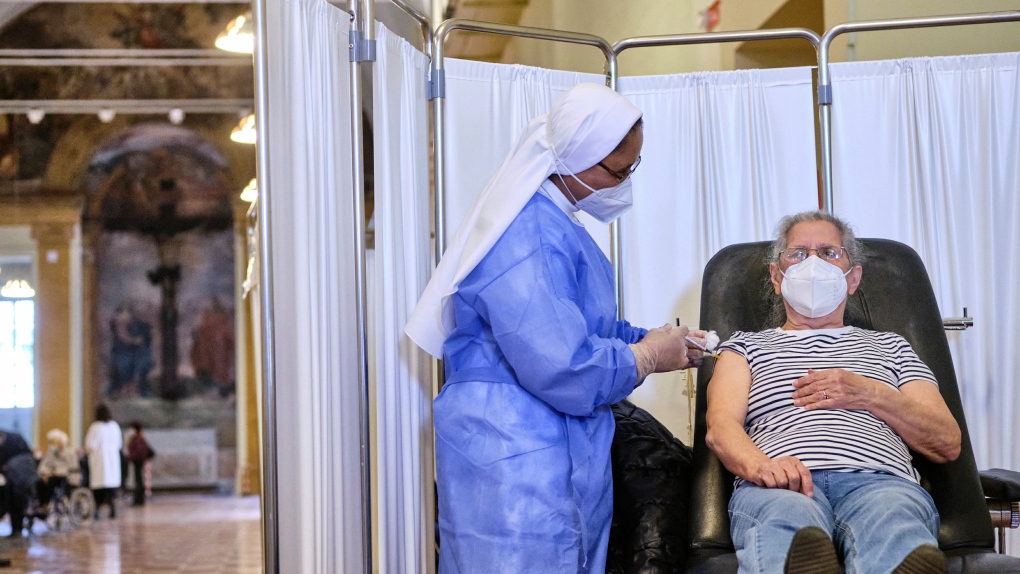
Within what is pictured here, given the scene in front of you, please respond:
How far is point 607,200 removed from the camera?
241 centimetres

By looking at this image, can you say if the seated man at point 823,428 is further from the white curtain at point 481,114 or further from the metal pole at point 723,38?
the white curtain at point 481,114

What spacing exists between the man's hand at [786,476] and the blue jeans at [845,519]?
0.07ft

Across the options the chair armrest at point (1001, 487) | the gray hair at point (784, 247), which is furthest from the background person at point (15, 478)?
the chair armrest at point (1001, 487)

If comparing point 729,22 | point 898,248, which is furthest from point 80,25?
point 898,248

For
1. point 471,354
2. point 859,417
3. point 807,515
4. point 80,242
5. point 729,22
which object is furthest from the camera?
point 80,242

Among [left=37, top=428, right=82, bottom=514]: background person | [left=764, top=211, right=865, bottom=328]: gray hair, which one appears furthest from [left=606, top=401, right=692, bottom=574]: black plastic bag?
[left=37, top=428, right=82, bottom=514]: background person

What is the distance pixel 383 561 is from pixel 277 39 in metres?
1.49

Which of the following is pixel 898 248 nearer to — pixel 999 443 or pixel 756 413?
pixel 756 413

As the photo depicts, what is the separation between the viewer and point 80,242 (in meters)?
14.2

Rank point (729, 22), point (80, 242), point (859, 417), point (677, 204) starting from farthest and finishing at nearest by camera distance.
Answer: point (80, 242) < point (729, 22) < point (677, 204) < point (859, 417)

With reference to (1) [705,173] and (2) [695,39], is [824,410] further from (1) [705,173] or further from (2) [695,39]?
(2) [695,39]

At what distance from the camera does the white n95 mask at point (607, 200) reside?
2377 millimetres

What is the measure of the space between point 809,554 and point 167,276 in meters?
13.9

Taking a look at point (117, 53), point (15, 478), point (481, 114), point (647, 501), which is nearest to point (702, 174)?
point (481, 114)
